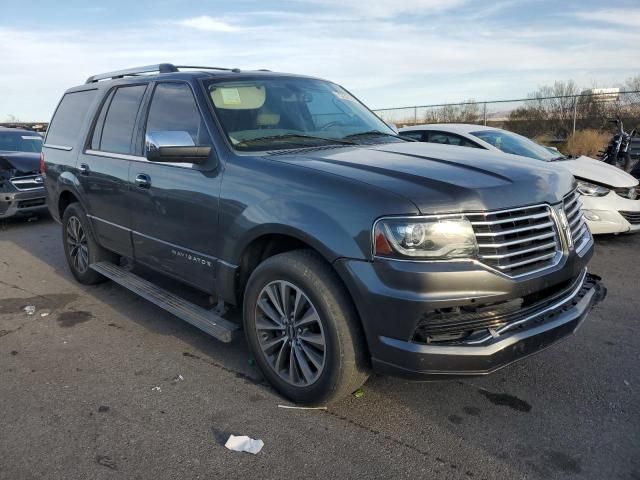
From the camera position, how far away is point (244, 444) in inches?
113

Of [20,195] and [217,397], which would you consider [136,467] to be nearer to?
[217,397]

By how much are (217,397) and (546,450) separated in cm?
187

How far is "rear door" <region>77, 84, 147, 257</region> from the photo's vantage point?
14.8 feet

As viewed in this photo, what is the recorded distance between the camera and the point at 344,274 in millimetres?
2779

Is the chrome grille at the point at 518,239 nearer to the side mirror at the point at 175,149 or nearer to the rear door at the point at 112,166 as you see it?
the side mirror at the point at 175,149

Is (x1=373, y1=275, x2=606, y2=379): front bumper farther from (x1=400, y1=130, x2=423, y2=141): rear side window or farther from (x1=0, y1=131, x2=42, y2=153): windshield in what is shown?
(x1=0, y1=131, x2=42, y2=153): windshield

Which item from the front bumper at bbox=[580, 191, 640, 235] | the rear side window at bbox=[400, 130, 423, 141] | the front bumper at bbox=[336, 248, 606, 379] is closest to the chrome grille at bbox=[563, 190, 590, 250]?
the front bumper at bbox=[336, 248, 606, 379]

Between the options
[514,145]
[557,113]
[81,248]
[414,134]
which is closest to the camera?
[81,248]

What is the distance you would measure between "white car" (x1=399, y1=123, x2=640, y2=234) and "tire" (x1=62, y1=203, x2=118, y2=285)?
442 cm

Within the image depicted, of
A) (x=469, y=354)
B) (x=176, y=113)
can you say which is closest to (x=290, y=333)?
(x=469, y=354)

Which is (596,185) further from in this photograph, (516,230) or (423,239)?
(423,239)

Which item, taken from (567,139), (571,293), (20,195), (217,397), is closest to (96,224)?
(217,397)

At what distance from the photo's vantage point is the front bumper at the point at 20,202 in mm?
9062

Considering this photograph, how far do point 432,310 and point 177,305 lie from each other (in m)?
2.13
